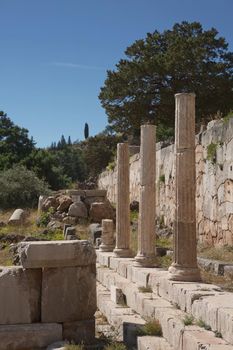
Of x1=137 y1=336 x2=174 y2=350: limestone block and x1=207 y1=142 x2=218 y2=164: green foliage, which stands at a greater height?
x1=207 y1=142 x2=218 y2=164: green foliage

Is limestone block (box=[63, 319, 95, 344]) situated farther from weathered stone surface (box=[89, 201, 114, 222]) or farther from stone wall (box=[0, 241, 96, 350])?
weathered stone surface (box=[89, 201, 114, 222])

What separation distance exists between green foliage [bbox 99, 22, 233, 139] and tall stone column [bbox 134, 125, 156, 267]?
1561 centimetres

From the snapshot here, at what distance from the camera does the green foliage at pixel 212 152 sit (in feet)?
41.8

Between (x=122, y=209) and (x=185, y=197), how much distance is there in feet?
16.1

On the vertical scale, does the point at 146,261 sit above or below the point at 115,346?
above

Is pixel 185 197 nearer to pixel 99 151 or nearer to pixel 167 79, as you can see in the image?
pixel 167 79

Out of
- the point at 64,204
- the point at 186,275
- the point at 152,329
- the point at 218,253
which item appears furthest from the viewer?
the point at 64,204

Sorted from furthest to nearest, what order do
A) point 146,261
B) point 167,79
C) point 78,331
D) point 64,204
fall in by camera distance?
point 167,79 → point 64,204 → point 146,261 → point 78,331

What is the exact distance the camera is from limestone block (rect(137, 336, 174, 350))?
6504 mm

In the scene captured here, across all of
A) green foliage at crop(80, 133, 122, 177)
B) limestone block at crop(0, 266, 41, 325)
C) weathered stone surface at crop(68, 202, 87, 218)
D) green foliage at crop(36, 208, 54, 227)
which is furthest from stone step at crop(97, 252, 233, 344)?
green foliage at crop(80, 133, 122, 177)

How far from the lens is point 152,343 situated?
21.7 ft

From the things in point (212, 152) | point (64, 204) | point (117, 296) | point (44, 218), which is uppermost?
point (212, 152)

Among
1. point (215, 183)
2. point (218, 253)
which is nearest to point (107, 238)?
point (215, 183)

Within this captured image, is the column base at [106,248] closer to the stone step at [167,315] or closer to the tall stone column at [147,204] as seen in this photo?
the stone step at [167,315]
